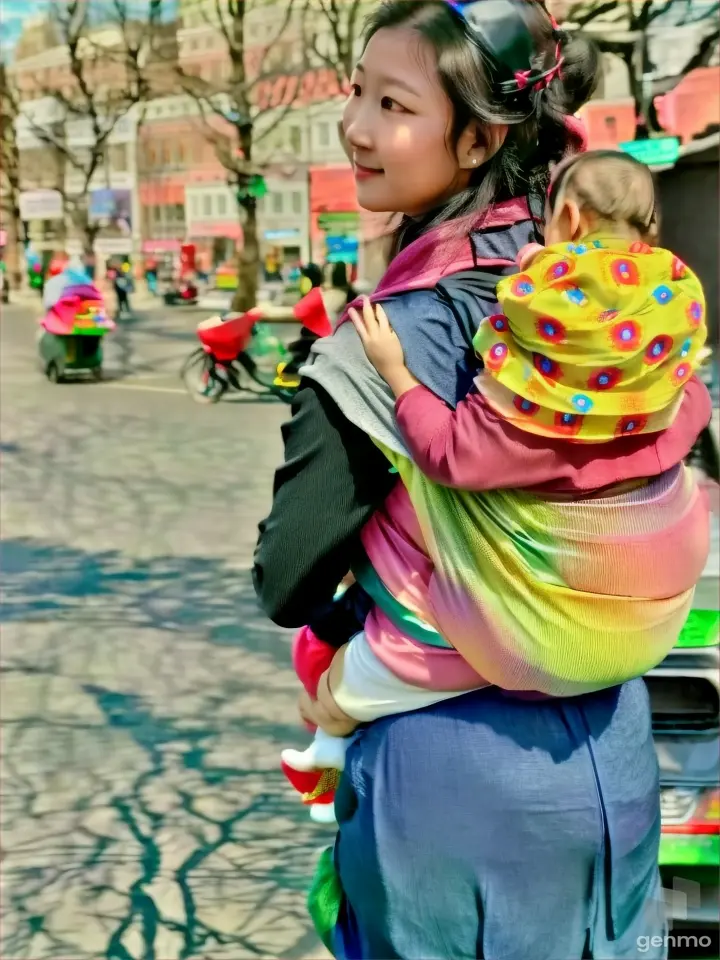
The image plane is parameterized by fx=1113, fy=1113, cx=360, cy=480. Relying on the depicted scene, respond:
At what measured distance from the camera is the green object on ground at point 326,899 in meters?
1.28

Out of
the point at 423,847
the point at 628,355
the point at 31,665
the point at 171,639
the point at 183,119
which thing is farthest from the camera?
the point at 183,119

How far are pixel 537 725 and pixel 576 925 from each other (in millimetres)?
220

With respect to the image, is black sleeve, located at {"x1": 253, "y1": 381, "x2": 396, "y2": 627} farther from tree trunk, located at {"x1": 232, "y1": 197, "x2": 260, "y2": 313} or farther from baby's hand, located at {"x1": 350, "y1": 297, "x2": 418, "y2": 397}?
tree trunk, located at {"x1": 232, "y1": 197, "x2": 260, "y2": 313}

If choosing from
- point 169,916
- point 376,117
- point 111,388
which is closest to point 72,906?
point 169,916

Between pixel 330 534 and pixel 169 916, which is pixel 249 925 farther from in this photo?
pixel 330 534

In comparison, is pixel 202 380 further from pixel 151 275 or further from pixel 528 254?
pixel 528 254

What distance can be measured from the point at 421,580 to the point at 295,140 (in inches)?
386

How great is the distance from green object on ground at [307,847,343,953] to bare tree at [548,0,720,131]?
7559 mm

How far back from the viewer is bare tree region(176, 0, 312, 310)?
8961mm

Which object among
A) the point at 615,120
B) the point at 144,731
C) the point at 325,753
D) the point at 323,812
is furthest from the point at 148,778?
the point at 615,120

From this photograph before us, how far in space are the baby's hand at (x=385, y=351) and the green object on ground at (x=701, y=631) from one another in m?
1.40

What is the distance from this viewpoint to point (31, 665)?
3955 mm

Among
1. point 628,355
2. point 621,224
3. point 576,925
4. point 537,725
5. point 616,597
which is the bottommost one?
point 576,925

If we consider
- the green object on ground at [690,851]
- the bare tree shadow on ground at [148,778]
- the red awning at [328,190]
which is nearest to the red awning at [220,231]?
the red awning at [328,190]
